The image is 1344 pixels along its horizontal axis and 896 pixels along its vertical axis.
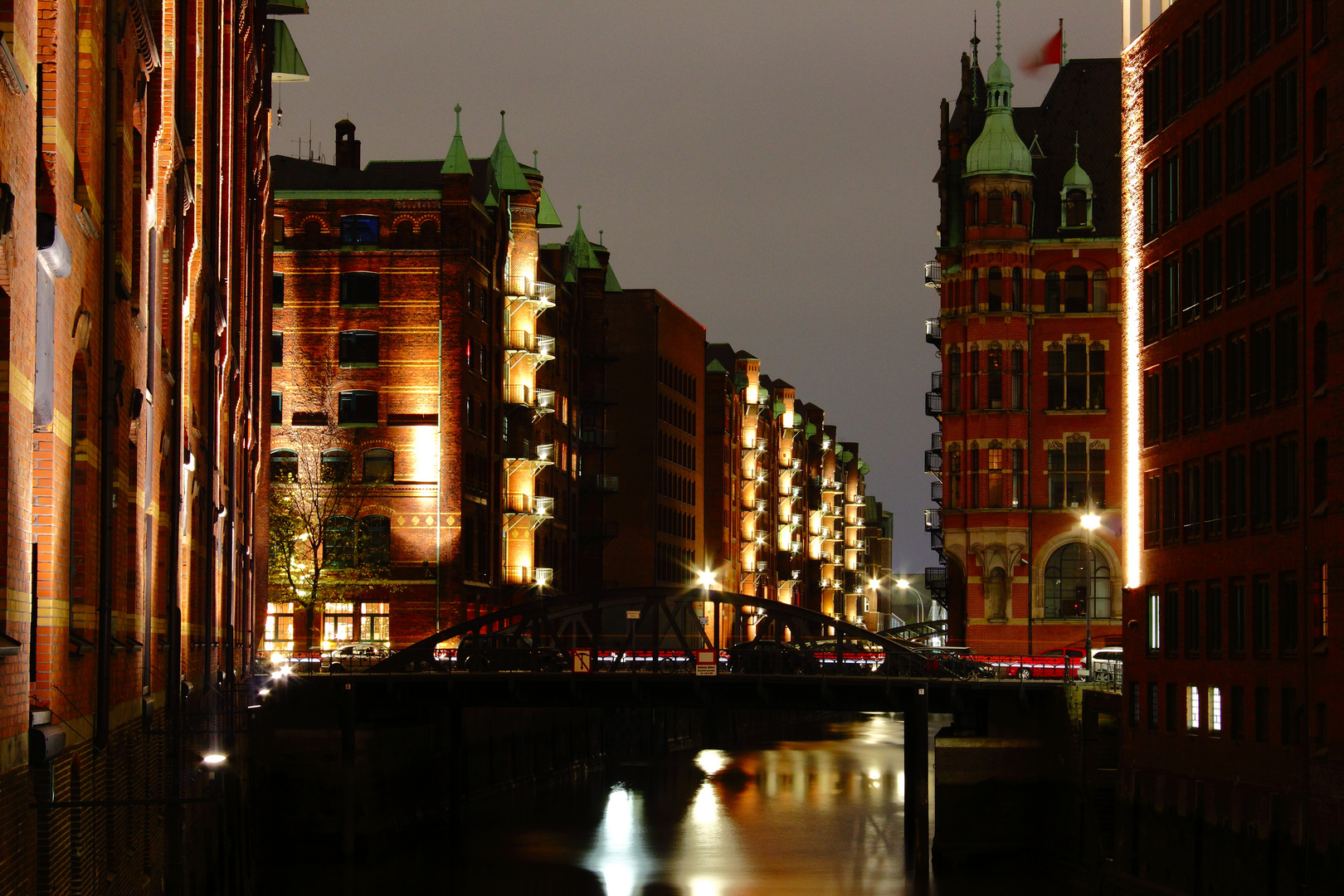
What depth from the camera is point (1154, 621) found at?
4788 centimetres

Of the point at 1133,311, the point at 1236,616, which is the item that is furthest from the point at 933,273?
the point at 1236,616

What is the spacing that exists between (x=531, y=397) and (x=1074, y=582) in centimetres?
2629

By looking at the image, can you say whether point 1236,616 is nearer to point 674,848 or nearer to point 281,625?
point 674,848

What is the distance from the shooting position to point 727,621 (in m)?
145

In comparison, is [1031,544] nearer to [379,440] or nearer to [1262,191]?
[379,440]

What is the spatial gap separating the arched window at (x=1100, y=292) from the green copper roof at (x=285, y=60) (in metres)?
32.6

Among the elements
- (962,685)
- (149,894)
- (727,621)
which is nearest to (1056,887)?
(962,685)

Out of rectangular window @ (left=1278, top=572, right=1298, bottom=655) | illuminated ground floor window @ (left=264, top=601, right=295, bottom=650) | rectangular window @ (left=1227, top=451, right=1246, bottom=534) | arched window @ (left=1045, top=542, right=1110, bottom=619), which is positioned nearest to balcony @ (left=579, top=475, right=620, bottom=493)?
illuminated ground floor window @ (left=264, top=601, right=295, bottom=650)

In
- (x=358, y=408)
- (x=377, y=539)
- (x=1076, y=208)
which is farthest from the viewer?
(x=1076, y=208)

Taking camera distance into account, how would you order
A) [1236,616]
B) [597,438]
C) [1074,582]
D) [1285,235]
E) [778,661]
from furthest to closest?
[597,438] → [1074,582] → [778,661] → [1236,616] → [1285,235]

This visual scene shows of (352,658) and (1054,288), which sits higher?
(1054,288)

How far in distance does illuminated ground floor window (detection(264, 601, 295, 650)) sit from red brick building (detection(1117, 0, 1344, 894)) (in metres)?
40.1

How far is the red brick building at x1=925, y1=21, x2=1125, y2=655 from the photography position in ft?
272

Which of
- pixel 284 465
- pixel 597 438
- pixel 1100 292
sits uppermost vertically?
pixel 1100 292
